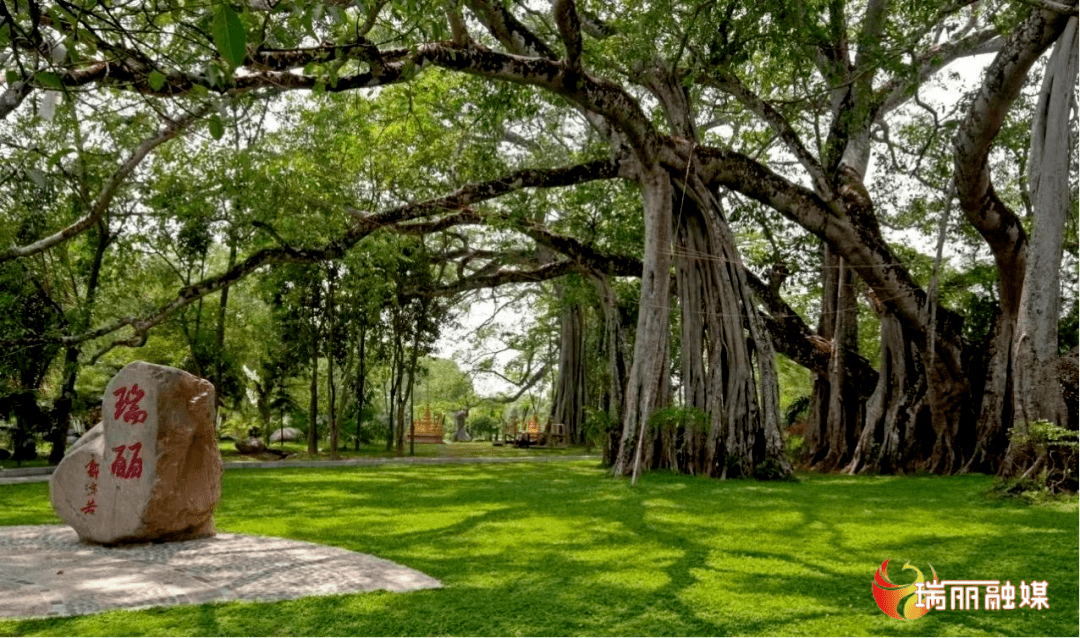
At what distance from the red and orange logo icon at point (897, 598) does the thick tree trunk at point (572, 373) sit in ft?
48.3

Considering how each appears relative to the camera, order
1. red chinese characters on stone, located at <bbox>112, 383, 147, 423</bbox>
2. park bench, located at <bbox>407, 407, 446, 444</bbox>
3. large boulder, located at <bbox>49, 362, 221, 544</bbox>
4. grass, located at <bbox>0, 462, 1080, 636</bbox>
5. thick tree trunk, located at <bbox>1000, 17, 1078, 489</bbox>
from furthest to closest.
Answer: park bench, located at <bbox>407, 407, 446, 444</bbox>, thick tree trunk, located at <bbox>1000, 17, 1078, 489</bbox>, red chinese characters on stone, located at <bbox>112, 383, 147, 423</bbox>, large boulder, located at <bbox>49, 362, 221, 544</bbox>, grass, located at <bbox>0, 462, 1080, 636</bbox>

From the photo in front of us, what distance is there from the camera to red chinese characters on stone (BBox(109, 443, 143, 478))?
4691 mm

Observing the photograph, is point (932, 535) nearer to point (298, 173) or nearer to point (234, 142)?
point (298, 173)

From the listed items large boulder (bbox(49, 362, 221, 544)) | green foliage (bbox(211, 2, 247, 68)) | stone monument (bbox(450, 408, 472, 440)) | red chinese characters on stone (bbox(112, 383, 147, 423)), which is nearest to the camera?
green foliage (bbox(211, 2, 247, 68))

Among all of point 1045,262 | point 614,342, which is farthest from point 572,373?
point 1045,262

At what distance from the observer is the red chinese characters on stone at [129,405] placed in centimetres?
480

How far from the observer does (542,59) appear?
22.5ft

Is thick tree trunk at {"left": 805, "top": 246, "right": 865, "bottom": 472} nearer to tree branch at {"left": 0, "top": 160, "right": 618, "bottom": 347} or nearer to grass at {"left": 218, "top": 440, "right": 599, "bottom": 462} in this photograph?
tree branch at {"left": 0, "top": 160, "right": 618, "bottom": 347}

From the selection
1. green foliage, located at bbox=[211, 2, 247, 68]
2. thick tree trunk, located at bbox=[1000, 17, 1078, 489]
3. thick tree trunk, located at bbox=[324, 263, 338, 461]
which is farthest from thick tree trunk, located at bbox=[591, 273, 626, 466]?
green foliage, located at bbox=[211, 2, 247, 68]

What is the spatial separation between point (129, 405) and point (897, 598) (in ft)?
13.5

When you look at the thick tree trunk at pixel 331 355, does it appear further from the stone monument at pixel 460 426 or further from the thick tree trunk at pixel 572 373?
the stone monument at pixel 460 426

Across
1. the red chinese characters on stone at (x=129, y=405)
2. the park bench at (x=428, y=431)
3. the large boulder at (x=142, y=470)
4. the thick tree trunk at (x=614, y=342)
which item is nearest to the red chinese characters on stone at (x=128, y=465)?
the large boulder at (x=142, y=470)

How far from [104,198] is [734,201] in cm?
742

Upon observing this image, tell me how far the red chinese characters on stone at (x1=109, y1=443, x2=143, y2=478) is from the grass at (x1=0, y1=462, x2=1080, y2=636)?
2.97ft
